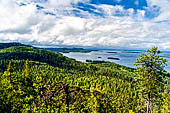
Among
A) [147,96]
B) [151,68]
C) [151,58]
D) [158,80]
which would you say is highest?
[151,58]

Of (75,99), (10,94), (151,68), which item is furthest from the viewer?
(151,68)

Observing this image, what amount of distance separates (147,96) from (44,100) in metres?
23.6

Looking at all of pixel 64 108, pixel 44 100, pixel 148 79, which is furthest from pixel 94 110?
pixel 148 79

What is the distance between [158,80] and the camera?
25156mm

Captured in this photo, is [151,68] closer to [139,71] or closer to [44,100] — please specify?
[139,71]

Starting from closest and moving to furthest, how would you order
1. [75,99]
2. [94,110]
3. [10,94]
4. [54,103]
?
[54,103] < [75,99] < [94,110] < [10,94]

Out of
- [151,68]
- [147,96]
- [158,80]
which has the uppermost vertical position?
[151,68]

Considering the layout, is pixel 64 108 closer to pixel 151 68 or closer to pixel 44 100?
pixel 44 100

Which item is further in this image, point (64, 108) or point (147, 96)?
point (147, 96)

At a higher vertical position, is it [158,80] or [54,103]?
[54,103]

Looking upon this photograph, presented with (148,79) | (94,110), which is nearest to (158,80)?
(148,79)

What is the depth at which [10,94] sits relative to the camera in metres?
11.4

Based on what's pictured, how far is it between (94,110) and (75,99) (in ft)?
6.99

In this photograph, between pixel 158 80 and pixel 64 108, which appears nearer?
pixel 64 108
